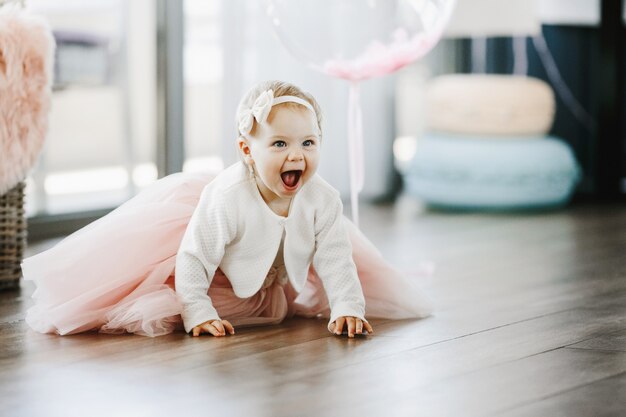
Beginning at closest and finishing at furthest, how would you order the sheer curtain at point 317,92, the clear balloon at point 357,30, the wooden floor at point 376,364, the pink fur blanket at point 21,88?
the wooden floor at point 376,364 < the pink fur blanket at point 21,88 < the clear balloon at point 357,30 < the sheer curtain at point 317,92

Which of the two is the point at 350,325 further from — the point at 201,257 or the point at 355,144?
the point at 355,144

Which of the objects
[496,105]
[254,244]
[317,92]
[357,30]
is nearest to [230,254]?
[254,244]

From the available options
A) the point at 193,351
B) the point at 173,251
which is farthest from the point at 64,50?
the point at 193,351

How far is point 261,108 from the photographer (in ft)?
6.17

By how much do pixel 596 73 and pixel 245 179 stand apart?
2656 millimetres

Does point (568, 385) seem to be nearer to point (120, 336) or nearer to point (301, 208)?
point (301, 208)

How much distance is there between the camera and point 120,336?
1897 millimetres

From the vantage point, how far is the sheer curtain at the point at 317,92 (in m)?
3.54

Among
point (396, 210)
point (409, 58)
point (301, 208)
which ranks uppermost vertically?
point (409, 58)

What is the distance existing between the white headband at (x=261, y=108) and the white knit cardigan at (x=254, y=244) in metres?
0.09

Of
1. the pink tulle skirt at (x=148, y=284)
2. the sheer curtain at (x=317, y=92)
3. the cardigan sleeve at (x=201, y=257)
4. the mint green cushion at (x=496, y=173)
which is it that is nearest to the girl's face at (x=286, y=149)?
the cardigan sleeve at (x=201, y=257)

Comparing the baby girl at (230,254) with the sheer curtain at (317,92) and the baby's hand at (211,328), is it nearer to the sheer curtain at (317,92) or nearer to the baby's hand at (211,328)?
the baby's hand at (211,328)

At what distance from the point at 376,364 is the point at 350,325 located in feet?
0.73

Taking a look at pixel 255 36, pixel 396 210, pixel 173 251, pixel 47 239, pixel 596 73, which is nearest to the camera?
pixel 173 251
